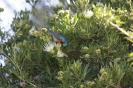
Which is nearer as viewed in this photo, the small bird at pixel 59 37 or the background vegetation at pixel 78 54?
the background vegetation at pixel 78 54

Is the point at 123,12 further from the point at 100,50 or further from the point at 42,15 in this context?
the point at 42,15

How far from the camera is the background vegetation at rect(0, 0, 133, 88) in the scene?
149 centimetres

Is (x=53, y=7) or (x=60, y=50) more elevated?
(x=53, y=7)

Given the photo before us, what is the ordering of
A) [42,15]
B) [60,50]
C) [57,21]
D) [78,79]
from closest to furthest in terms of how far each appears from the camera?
[78,79], [60,50], [57,21], [42,15]

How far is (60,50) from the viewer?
1.62 m

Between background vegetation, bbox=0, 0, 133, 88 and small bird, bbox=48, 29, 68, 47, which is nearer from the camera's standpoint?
background vegetation, bbox=0, 0, 133, 88

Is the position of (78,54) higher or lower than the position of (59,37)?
lower

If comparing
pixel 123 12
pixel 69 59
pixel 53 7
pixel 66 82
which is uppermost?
pixel 53 7

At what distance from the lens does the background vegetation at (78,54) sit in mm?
1489

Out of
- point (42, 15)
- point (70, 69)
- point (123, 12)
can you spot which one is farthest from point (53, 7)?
point (70, 69)

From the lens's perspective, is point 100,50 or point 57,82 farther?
point 57,82

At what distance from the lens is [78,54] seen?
172 cm

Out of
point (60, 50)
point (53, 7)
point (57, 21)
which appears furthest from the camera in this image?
point (53, 7)

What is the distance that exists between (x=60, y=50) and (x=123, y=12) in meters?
0.44
